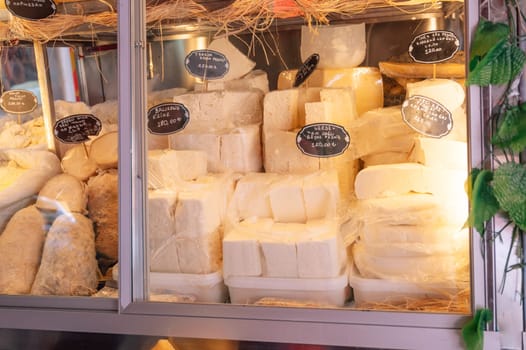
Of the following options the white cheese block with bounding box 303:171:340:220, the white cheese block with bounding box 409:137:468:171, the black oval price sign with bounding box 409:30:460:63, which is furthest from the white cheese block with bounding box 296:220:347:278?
the black oval price sign with bounding box 409:30:460:63

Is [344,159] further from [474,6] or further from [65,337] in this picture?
[65,337]

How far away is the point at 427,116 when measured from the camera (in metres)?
1.68

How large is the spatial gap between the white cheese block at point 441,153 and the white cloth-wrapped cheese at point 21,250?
127cm

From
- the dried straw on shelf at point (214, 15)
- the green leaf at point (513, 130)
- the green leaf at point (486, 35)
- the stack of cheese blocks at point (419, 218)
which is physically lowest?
the stack of cheese blocks at point (419, 218)

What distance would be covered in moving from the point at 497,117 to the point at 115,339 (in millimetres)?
1106

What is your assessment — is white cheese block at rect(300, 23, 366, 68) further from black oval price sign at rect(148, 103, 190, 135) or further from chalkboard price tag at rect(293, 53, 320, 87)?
black oval price sign at rect(148, 103, 190, 135)

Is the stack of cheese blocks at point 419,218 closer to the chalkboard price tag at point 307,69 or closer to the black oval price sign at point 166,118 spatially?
the chalkboard price tag at point 307,69

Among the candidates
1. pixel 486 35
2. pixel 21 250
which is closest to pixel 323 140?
pixel 486 35

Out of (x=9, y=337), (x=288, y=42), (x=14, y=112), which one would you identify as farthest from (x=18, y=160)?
(x=288, y=42)

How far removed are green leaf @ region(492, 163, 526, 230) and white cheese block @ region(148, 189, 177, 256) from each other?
983 millimetres

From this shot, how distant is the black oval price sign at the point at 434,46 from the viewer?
167 centimetres

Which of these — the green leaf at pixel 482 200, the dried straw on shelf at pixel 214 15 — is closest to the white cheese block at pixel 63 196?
the dried straw on shelf at pixel 214 15

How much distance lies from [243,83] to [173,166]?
0.41 metres

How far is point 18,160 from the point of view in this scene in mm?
2086
